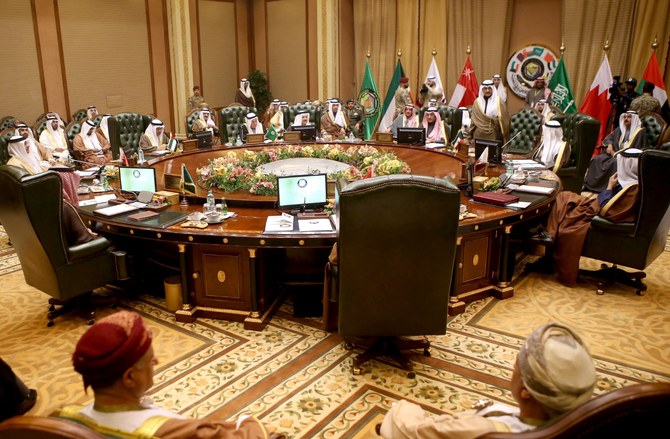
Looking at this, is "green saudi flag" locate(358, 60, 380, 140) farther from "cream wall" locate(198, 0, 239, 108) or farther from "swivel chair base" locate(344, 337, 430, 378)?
"swivel chair base" locate(344, 337, 430, 378)

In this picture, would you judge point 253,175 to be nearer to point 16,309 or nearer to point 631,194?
point 16,309

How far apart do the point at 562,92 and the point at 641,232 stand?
5193mm

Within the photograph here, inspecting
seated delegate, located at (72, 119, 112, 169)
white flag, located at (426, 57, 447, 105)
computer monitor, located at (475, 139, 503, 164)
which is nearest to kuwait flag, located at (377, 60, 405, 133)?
white flag, located at (426, 57, 447, 105)

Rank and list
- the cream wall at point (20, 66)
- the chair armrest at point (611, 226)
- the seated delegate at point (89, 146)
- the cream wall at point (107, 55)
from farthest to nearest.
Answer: the cream wall at point (107, 55), the cream wall at point (20, 66), the seated delegate at point (89, 146), the chair armrest at point (611, 226)

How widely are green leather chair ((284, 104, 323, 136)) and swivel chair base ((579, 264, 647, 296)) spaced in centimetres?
512

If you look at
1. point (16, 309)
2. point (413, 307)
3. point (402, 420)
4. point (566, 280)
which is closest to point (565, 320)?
point (566, 280)

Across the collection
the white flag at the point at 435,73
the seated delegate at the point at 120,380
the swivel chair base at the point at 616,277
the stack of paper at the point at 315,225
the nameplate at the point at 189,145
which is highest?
the white flag at the point at 435,73

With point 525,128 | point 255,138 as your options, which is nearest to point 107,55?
point 255,138

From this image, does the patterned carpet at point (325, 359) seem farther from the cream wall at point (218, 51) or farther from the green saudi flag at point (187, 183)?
the cream wall at point (218, 51)

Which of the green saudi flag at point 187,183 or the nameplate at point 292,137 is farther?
the nameplate at point 292,137

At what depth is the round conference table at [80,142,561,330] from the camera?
3.78 metres

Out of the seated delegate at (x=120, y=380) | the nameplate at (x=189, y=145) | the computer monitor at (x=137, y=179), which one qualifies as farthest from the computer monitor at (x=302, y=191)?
the nameplate at (x=189, y=145)

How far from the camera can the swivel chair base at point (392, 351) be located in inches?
131

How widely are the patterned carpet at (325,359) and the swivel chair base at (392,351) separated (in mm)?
54
